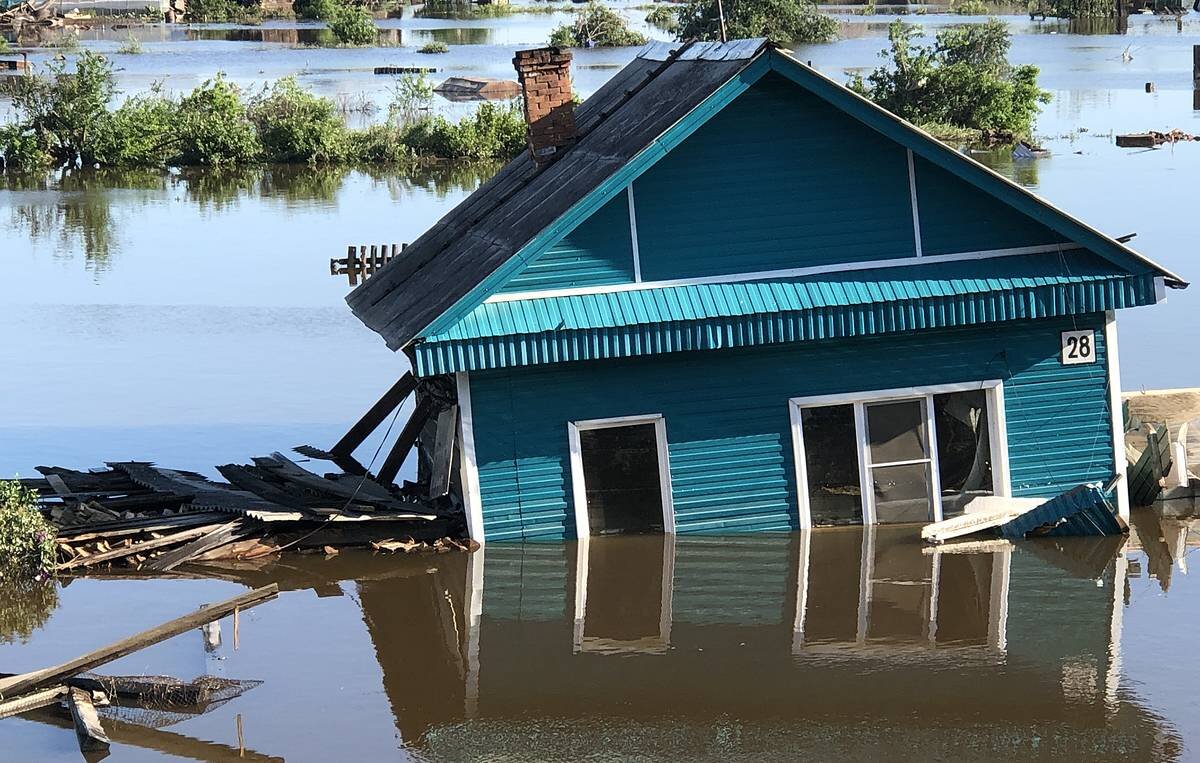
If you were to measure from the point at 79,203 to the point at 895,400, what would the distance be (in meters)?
38.4

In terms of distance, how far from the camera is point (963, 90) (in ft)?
197

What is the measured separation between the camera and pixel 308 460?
895 inches

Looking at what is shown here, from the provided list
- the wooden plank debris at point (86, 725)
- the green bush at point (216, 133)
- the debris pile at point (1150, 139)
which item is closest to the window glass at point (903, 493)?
the wooden plank debris at point (86, 725)

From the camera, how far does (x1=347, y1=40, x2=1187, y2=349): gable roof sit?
56.7 feet

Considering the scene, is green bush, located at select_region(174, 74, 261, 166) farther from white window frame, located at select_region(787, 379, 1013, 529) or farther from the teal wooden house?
white window frame, located at select_region(787, 379, 1013, 529)

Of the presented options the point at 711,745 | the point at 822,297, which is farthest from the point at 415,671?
the point at 822,297

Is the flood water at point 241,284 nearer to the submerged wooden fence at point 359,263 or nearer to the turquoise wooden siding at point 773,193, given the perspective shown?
the submerged wooden fence at point 359,263

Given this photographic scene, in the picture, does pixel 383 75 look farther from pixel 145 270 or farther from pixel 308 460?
pixel 308 460

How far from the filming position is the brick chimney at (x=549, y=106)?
19.9 metres

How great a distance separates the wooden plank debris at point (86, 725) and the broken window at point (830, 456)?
8289mm

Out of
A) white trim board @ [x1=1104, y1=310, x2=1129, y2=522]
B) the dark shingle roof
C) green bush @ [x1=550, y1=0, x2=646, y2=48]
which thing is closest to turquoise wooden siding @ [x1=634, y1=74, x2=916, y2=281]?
the dark shingle roof

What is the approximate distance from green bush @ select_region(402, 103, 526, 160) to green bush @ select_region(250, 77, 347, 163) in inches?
122

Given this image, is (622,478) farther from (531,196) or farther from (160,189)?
(160,189)

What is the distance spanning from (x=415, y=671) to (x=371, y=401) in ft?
38.1
